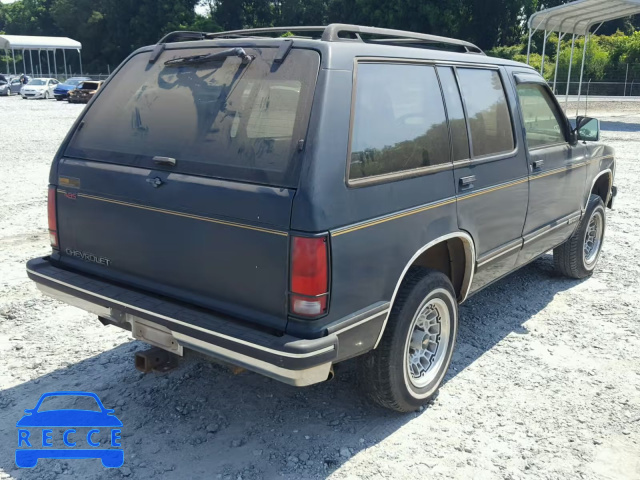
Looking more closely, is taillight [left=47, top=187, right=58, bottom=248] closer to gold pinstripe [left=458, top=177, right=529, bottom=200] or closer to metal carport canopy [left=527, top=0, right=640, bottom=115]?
gold pinstripe [left=458, top=177, right=529, bottom=200]

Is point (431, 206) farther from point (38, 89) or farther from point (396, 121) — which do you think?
point (38, 89)

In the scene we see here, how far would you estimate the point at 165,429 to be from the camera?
3465 millimetres

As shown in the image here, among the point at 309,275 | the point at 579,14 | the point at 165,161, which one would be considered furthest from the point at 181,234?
the point at 579,14

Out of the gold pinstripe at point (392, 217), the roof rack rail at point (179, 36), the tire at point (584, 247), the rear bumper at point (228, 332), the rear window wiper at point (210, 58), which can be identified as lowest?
the tire at point (584, 247)

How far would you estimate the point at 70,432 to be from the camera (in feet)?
11.2

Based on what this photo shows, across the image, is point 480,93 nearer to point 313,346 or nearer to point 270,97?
point 270,97

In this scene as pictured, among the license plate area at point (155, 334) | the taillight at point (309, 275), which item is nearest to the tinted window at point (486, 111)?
the taillight at point (309, 275)

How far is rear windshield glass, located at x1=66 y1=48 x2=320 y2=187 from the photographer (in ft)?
9.67

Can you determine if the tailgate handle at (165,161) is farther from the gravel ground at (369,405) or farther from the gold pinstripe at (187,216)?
the gravel ground at (369,405)

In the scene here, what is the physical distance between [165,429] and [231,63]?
2.08 metres

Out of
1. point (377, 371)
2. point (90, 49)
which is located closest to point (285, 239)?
point (377, 371)

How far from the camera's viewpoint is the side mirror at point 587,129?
5.38 meters

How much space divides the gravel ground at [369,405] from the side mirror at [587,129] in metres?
1.47

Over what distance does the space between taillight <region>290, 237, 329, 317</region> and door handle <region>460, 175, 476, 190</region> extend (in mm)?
1341
